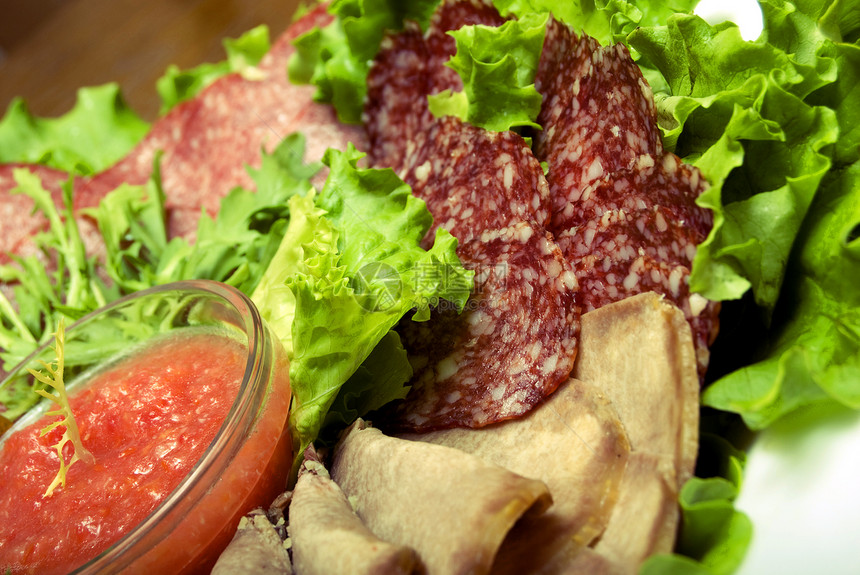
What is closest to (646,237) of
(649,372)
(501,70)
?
(649,372)

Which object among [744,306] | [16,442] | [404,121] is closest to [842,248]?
[744,306]

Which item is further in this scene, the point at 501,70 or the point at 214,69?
the point at 214,69

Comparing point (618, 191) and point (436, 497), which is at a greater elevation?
point (618, 191)

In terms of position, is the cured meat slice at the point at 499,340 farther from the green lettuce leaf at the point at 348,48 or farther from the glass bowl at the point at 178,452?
the green lettuce leaf at the point at 348,48

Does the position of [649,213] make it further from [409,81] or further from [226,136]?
[226,136]

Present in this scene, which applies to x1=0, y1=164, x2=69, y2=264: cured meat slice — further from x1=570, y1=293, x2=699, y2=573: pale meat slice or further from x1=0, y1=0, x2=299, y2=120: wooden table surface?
x1=570, y1=293, x2=699, y2=573: pale meat slice

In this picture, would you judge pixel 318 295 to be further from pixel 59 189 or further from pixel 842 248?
pixel 59 189

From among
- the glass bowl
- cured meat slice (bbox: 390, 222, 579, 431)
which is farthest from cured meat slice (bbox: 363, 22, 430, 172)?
A: the glass bowl

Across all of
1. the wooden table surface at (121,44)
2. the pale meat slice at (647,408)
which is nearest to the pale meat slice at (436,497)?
the pale meat slice at (647,408)

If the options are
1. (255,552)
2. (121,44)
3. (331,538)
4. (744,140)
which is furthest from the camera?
(121,44)
